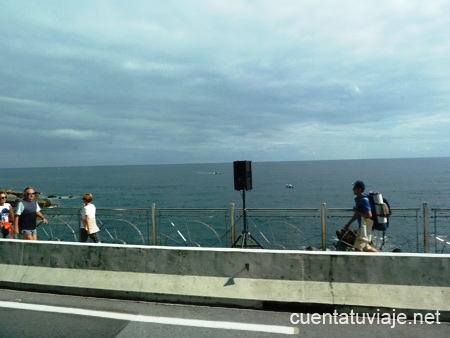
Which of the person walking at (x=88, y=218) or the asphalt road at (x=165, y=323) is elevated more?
the person walking at (x=88, y=218)

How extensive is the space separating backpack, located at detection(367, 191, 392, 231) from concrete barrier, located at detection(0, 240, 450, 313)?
2.06 m

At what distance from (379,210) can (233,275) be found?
3.46 metres

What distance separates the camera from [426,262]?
14.7 ft

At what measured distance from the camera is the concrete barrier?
4477mm

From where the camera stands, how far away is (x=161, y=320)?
446 centimetres

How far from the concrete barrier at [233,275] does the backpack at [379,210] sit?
2.06m

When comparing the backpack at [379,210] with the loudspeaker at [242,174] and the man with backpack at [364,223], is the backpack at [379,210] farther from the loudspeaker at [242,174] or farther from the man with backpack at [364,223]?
the loudspeaker at [242,174]

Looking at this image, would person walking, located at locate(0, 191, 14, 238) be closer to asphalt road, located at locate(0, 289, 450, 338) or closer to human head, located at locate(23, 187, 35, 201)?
human head, located at locate(23, 187, 35, 201)

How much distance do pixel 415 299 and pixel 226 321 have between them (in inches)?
100

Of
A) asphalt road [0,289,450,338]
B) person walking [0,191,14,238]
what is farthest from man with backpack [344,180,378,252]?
person walking [0,191,14,238]

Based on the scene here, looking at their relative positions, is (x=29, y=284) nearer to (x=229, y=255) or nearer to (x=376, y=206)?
(x=229, y=255)

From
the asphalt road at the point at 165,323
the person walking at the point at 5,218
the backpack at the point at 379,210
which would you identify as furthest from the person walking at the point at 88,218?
the backpack at the point at 379,210

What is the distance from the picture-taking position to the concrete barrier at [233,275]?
4.48 metres

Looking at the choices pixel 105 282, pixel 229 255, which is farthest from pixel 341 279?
pixel 105 282
